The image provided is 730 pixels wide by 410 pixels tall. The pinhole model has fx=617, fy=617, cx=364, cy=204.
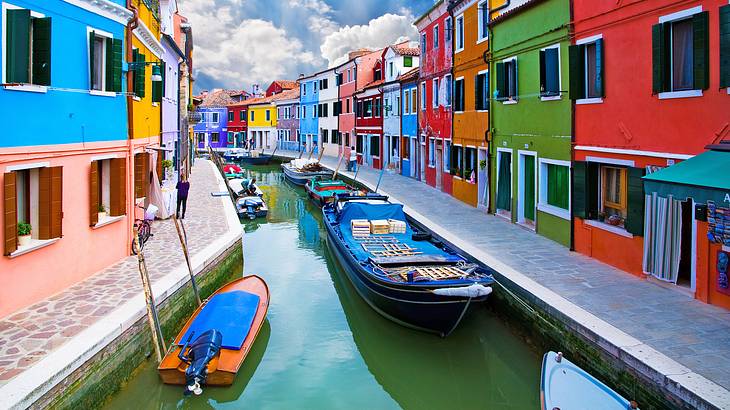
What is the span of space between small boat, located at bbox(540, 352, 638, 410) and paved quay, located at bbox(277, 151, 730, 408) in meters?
0.73

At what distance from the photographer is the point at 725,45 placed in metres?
9.50

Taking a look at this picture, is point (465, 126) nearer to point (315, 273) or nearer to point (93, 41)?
point (315, 273)

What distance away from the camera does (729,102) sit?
9586 millimetres

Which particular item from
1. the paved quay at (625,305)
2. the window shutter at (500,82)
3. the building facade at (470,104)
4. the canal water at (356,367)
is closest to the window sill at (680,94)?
the paved quay at (625,305)

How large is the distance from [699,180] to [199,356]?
24.6 ft

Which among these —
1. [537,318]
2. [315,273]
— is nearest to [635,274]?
[537,318]

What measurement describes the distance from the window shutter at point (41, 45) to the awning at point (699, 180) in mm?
9480

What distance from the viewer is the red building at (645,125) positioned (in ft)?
32.9

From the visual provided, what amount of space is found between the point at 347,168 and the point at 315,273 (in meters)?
24.7

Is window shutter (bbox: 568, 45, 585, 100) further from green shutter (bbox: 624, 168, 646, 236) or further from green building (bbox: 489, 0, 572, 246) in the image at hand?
green shutter (bbox: 624, 168, 646, 236)

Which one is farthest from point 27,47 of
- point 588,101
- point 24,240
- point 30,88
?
point 588,101

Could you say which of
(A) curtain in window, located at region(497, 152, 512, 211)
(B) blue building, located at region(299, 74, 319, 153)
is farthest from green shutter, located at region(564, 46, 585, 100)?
(B) blue building, located at region(299, 74, 319, 153)

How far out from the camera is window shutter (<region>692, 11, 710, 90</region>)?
9945mm

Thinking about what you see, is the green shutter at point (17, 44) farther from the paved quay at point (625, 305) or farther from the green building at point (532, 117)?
the green building at point (532, 117)
